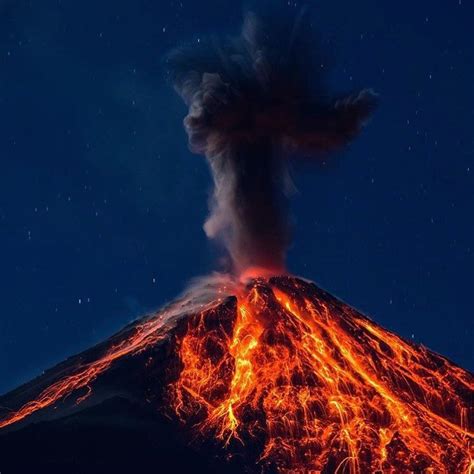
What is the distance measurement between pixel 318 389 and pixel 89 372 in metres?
9.47

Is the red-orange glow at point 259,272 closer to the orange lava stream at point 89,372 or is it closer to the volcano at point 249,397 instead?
the volcano at point 249,397

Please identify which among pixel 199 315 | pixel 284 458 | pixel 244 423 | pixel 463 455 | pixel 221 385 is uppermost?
pixel 199 315

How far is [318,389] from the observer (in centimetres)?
3606

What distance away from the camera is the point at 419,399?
123 feet

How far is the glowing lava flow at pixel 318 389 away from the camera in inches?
1266

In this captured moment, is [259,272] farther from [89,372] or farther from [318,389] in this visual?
[318,389]

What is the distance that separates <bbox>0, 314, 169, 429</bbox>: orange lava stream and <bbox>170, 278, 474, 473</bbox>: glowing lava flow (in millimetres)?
2080

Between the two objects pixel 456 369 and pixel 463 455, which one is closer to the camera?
pixel 463 455

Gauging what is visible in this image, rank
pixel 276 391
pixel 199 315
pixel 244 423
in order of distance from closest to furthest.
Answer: pixel 244 423 < pixel 276 391 < pixel 199 315

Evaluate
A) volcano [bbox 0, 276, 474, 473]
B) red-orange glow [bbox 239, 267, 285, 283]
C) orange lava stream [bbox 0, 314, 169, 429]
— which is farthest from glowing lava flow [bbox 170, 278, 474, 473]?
orange lava stream [bbox 0, 314, 169, 429]

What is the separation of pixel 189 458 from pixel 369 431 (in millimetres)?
6685

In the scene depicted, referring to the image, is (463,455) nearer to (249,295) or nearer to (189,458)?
(189,458)

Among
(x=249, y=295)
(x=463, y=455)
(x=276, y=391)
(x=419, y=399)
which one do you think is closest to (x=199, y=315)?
(x=249, y=295)

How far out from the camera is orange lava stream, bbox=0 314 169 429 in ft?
119
